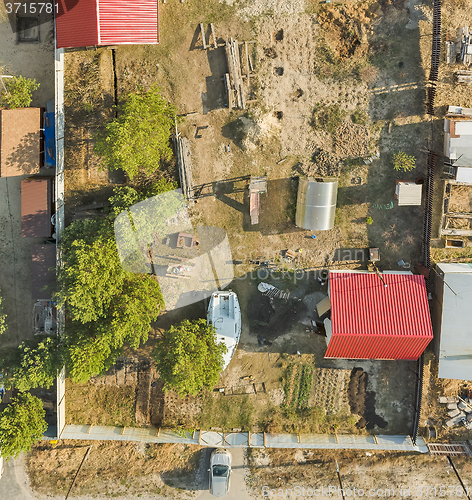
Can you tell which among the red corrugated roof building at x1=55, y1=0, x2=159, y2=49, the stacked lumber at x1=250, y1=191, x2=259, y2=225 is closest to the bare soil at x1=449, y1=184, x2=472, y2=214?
the stacked lumber at x1=250, y1=191, x2=259, y2=225

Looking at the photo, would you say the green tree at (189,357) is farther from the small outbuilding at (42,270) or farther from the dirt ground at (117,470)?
the small outbuilding at (42,270)

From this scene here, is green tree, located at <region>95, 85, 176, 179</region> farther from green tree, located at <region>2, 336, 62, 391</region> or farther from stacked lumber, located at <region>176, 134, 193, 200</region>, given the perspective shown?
green tree, located at <region>2, 336, 62, 391</region>

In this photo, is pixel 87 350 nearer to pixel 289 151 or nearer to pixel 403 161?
pixel 289 151

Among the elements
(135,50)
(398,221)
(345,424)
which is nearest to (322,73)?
(398,221)

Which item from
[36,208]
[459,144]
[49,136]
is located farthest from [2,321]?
[459,144]

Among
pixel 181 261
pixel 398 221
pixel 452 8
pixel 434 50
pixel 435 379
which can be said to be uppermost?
pixel 452 8

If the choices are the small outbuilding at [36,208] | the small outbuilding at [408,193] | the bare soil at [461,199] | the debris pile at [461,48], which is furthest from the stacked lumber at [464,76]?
the small outbuilding at [36,208]

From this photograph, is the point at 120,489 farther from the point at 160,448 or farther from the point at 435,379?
the point at 435,379
